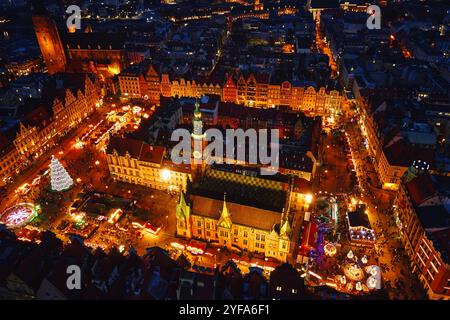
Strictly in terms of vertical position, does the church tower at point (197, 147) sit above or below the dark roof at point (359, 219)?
above

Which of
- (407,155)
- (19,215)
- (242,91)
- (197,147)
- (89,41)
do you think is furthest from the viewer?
(89,41)

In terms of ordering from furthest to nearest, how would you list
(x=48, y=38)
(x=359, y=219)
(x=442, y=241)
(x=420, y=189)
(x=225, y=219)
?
1. (x=48, y=38)
2. (x=359, y=219)
3. (x=420, y=189)
4. (x=225, y=219)
5. (x=442, y=241)

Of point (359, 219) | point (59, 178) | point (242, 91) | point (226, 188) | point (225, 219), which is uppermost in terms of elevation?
point (242, 91)

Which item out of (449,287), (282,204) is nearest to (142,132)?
(282,204)

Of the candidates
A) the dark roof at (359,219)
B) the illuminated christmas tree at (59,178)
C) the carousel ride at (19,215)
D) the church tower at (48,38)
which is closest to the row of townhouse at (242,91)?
the church tower at (48,38)

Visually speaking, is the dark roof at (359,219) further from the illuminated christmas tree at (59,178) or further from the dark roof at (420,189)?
the illuminated christmas tree at (59,178)

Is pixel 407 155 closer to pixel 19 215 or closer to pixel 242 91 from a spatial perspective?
pixel 242 91

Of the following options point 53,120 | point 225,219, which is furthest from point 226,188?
point 53,120

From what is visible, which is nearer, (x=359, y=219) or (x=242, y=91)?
(x=359, y=219)
